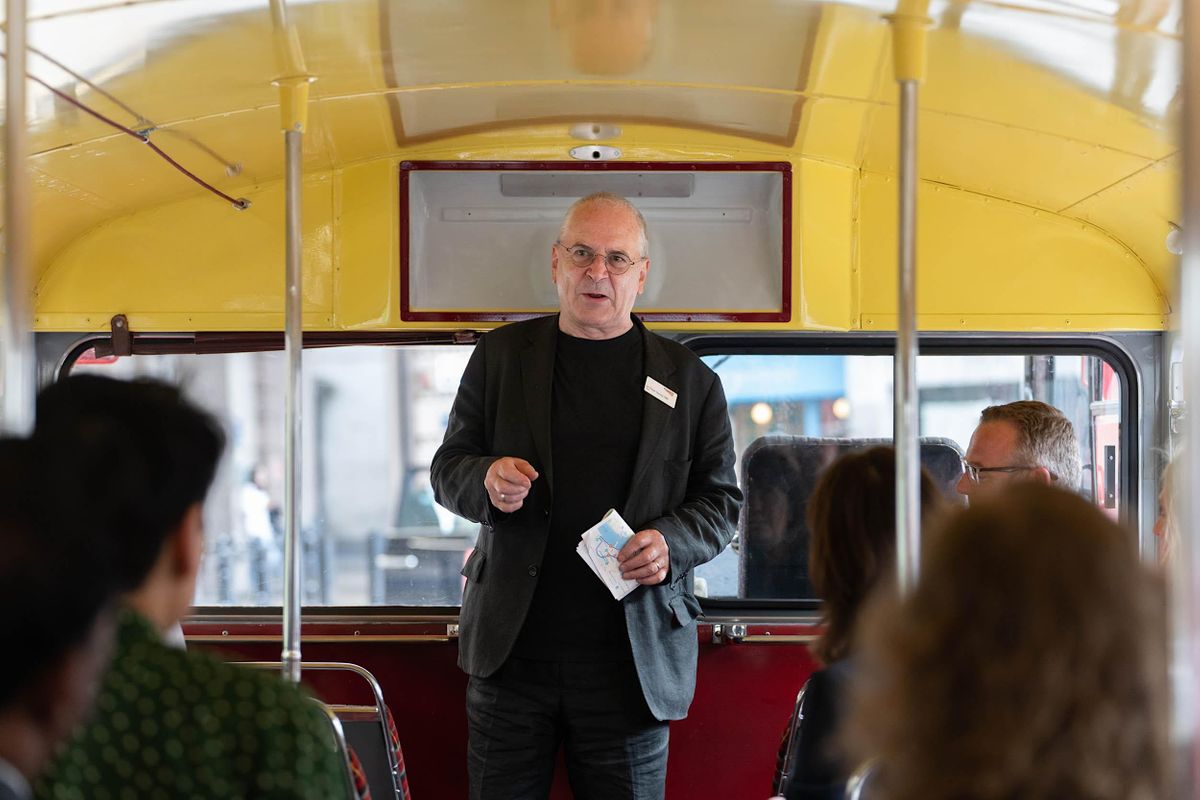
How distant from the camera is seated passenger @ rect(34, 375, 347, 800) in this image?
1.56m

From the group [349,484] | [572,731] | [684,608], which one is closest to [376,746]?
[572,731]

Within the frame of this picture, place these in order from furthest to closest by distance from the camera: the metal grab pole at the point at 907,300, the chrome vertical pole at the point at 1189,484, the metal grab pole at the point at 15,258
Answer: the metal grab pole at the point at 907,300
the metal grab pole at the point at 15,258
the chrome vertical pole at the point at 1189,484

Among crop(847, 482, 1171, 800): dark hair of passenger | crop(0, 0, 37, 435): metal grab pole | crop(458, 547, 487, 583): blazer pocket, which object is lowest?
crop(458, 547, 487, 583): blazer pocket

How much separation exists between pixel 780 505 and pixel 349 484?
1519 mm

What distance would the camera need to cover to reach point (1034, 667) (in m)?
1.33

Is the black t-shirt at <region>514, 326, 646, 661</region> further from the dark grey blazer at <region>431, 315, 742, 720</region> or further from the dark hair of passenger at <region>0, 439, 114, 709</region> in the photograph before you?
the dark hair of passenger at <region>0, 439, 114, 709</region>

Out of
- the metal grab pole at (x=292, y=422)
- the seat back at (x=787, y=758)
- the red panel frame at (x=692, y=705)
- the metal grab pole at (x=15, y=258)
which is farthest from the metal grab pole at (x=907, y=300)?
the red panel frame at (x=692, y=705)

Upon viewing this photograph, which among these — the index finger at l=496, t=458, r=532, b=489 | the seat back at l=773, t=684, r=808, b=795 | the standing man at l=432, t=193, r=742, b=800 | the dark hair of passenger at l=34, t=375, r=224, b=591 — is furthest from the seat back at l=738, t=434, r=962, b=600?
the dark hair of passenger at l=34, t=375, r=224, b=591

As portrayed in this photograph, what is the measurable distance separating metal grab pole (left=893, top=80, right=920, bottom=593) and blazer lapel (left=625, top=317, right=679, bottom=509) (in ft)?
3.93

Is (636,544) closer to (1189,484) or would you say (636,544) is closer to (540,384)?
(540,384)

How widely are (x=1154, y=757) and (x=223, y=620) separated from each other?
3.74 metres

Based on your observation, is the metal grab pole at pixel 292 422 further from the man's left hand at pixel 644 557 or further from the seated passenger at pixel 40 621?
the seated passenger at pixel 40 621

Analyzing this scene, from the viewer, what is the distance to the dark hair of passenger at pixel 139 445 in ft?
5.27

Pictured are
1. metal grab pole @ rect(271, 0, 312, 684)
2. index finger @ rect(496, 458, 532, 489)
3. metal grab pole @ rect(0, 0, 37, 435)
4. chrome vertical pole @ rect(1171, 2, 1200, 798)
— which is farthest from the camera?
index finger @ rect(496, 458, 532, 489)
